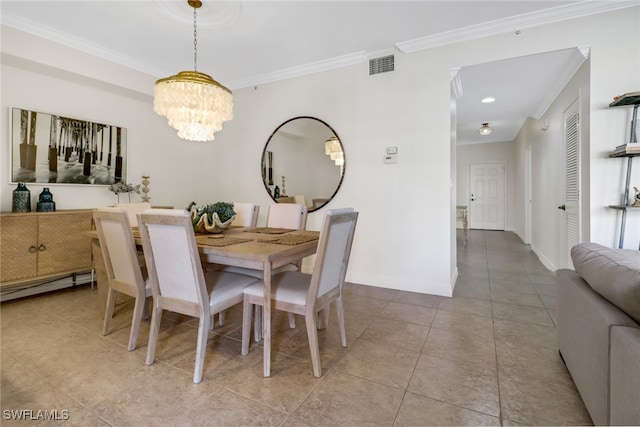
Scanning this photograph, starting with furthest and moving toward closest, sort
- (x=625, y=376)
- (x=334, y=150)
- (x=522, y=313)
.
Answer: (x=334, y=150) < (x=522, y=313) < (x=625, y=376)

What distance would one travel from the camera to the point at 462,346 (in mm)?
2021

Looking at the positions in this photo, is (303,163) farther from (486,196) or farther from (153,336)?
(486,196)

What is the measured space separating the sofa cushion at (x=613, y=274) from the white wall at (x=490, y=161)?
737cm

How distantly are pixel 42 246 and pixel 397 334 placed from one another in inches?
136

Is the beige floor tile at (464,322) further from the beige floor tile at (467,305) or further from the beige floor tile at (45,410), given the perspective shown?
the beige floor tile at (45,410)

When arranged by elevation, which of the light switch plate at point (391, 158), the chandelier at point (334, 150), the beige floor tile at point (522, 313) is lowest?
the beige floor tile at point (522, 313)

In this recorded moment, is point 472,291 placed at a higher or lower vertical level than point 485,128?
lower

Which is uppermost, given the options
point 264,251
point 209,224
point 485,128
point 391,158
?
point 485,128

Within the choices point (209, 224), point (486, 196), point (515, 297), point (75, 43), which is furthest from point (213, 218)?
point (486, 196)

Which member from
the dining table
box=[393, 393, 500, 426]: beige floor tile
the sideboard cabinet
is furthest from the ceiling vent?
the sideboard cabinet

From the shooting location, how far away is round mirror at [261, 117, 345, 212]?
3.68m

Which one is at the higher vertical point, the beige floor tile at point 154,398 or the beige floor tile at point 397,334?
the beige floor tile at point 397,334

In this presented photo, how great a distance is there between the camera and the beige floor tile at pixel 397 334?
2.07 meters

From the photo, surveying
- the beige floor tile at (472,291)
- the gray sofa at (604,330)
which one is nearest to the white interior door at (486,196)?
the beige floor tile at (472,291)
